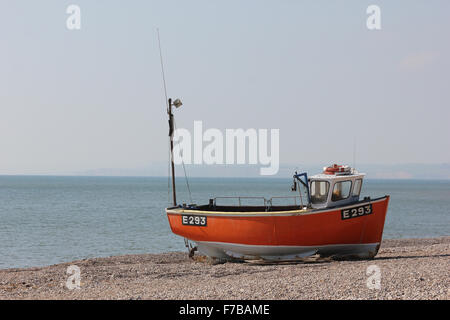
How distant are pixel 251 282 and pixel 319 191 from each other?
19.1ft

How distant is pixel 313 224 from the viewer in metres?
17.2

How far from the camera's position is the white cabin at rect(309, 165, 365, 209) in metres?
17.5

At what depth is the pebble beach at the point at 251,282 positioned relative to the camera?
437 inches

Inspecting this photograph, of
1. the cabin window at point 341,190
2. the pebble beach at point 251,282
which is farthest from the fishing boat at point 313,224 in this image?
the pebble beach at point 251,282

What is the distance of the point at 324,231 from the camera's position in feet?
56.6

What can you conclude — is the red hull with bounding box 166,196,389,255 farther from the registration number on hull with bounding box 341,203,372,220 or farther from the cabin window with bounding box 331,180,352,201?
the cabin window with bounding box 331,180,352,201

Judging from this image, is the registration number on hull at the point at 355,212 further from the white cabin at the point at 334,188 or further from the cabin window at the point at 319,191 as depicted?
the cabin window at the point at 319,191

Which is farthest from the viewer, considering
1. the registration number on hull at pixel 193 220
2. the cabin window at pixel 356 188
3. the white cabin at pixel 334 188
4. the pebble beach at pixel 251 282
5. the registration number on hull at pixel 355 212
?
the registration number on hull at pixel 193 220

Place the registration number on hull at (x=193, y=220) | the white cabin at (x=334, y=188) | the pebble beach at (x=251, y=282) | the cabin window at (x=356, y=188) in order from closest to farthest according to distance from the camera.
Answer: the pebble beach at (x=251, y=282), the white cabin at (x=334, y=188), the cabin window at (x=356, y=188), the registration number on hull at (x=193, y=220)

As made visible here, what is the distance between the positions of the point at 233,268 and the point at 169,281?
3.13 m

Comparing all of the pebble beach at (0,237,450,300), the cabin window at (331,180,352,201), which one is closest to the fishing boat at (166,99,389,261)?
the cabin window at (331,180,352,201)

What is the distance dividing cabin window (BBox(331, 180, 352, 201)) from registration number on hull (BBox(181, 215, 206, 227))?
→ 181 inches

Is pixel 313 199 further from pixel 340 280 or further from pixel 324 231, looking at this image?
pixel 340 280
